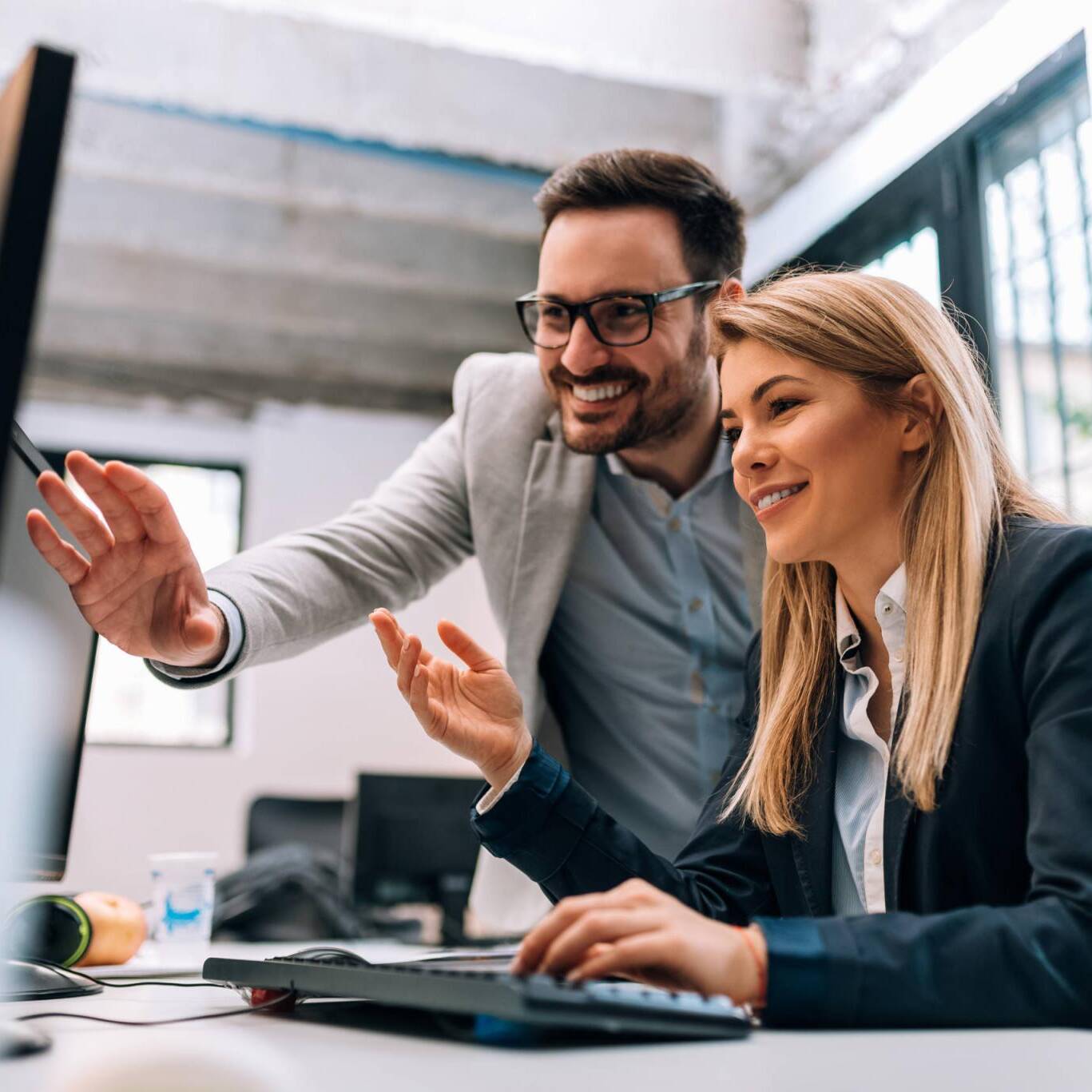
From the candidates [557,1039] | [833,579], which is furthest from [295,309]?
[557,1039]

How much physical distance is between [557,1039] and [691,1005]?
0.08 metres

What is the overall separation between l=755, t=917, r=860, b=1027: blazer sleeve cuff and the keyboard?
0.18 ft

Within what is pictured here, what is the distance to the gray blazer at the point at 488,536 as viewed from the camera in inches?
69.2

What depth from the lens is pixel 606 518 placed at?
1.95 m

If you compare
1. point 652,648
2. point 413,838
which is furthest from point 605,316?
point 413,838

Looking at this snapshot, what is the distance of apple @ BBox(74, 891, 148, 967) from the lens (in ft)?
4.79

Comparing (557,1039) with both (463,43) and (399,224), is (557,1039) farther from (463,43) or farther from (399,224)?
(399,224)

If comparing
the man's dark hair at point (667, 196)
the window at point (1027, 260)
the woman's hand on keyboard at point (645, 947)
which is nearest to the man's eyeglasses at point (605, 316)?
the man's dark hair at point (667, 196)

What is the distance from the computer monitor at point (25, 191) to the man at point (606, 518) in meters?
1.06

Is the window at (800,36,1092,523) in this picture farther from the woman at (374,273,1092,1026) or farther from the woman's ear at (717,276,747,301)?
the woman at (374,273,1092,1026)

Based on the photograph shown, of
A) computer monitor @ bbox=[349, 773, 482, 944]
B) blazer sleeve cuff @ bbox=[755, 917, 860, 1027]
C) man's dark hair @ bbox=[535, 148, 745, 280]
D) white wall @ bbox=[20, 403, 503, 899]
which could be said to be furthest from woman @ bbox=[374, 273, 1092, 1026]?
white wall @ bbox=[20, 403, 503, 899]

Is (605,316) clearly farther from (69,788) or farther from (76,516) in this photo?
(69,788)

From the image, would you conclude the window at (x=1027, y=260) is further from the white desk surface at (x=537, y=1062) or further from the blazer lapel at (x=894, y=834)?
the white desk surface at (x=537, y=1062)

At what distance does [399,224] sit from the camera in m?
5.35
